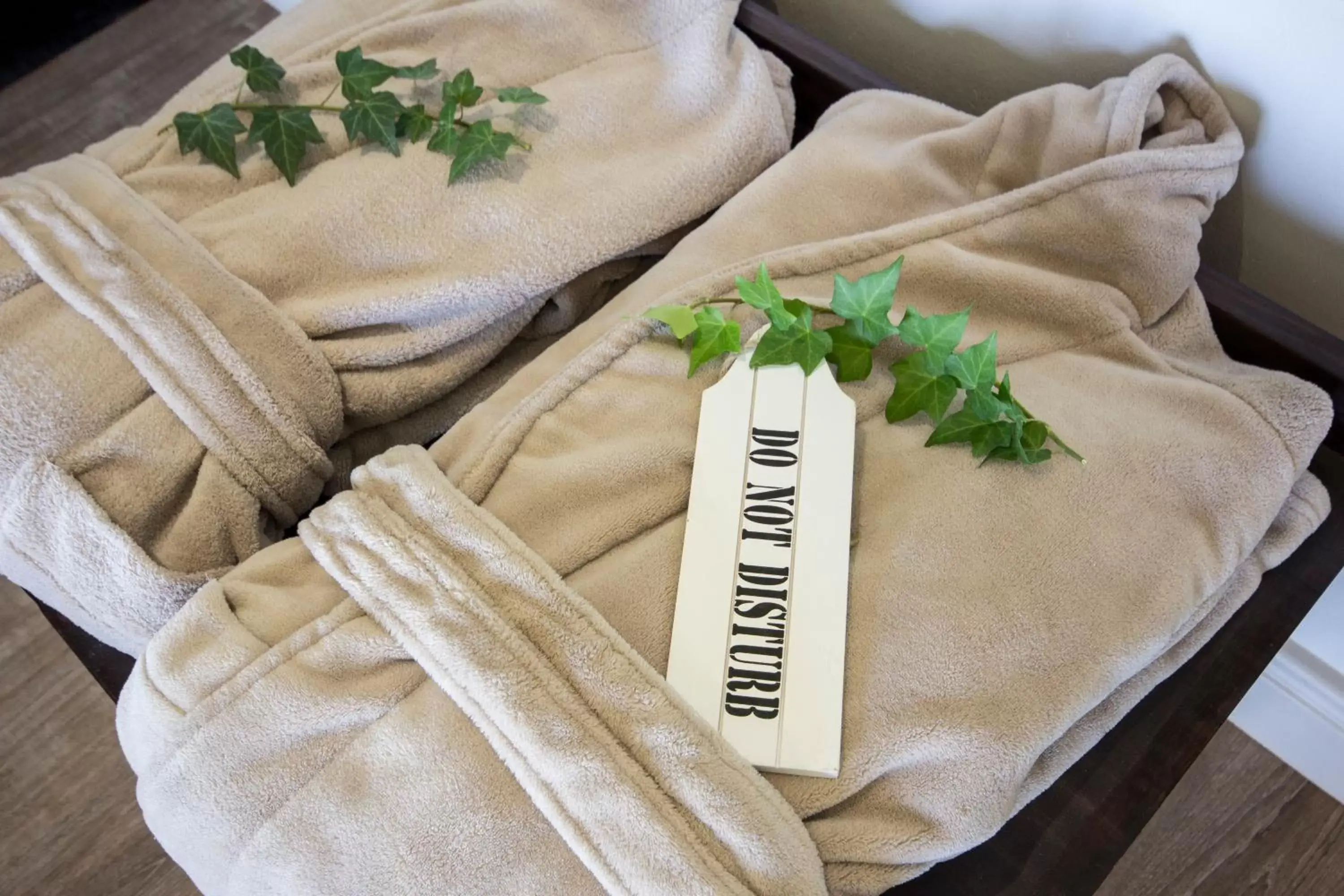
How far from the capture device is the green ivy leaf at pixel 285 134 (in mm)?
623

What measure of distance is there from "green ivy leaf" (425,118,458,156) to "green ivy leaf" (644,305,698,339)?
177 millimetres

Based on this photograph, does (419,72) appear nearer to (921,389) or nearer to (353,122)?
(353,122)

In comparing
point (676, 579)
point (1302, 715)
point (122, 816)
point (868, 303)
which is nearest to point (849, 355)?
point (868, 303)

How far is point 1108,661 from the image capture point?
0.48m

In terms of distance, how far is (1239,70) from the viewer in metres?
0.62

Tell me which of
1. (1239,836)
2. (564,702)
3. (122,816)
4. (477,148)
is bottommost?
(1239,836)

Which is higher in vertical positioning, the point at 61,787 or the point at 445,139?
the point at 445,139

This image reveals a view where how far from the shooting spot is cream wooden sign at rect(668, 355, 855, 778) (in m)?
0.46

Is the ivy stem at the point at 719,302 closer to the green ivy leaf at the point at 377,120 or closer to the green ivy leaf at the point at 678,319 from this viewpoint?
the green ivy leaf at the point at 678,319

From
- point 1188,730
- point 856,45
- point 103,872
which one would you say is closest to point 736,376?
point 1188,730

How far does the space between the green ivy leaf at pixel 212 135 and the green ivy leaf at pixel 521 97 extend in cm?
17

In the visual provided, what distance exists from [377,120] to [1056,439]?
0.44 meters

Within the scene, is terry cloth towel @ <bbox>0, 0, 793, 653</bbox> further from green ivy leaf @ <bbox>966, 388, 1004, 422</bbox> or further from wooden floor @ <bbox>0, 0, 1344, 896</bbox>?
wooden floor @ <bbox>0, 0, 1344, 896</bbox>

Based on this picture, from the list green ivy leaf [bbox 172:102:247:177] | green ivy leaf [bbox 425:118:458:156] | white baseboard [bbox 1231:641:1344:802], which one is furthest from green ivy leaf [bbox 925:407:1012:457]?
white baseboard [bbox 1231:641:1344:802]
